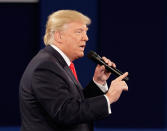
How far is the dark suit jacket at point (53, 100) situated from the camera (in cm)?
134

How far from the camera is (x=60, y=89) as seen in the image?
1.36m

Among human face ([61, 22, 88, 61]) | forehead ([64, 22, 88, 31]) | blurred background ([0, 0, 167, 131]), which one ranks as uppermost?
forehead ([64, 22, 88, 31])

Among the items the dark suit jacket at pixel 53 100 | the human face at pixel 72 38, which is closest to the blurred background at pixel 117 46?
the human face at pixel 72 38

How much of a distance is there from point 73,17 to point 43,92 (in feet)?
1.16

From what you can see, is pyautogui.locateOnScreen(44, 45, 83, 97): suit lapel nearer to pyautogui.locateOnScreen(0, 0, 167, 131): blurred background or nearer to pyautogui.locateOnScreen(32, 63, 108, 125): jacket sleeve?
pyautogui.locateOnScreen(32, 63, 108, 125): jacket sleeve

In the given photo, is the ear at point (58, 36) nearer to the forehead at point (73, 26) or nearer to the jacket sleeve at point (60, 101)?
the forehead at point (73, 26)

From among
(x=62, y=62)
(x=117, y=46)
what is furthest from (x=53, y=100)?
(x=117, y=46)

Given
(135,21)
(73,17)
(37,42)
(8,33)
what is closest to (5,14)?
(8,33)

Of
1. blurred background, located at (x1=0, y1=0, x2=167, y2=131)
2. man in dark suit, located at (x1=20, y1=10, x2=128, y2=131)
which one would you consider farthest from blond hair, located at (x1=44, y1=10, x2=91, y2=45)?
blurred background, located at (x1=0, y1=0, x2=167, y2=131)

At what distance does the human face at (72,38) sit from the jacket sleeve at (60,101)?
0.54ft

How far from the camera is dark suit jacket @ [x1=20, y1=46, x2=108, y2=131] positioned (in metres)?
1.34

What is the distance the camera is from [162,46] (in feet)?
10.6

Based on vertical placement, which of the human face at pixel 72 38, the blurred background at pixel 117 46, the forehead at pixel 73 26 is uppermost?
the forehead at pixel 73 26

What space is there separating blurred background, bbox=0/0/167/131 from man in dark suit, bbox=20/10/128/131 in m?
1.64
